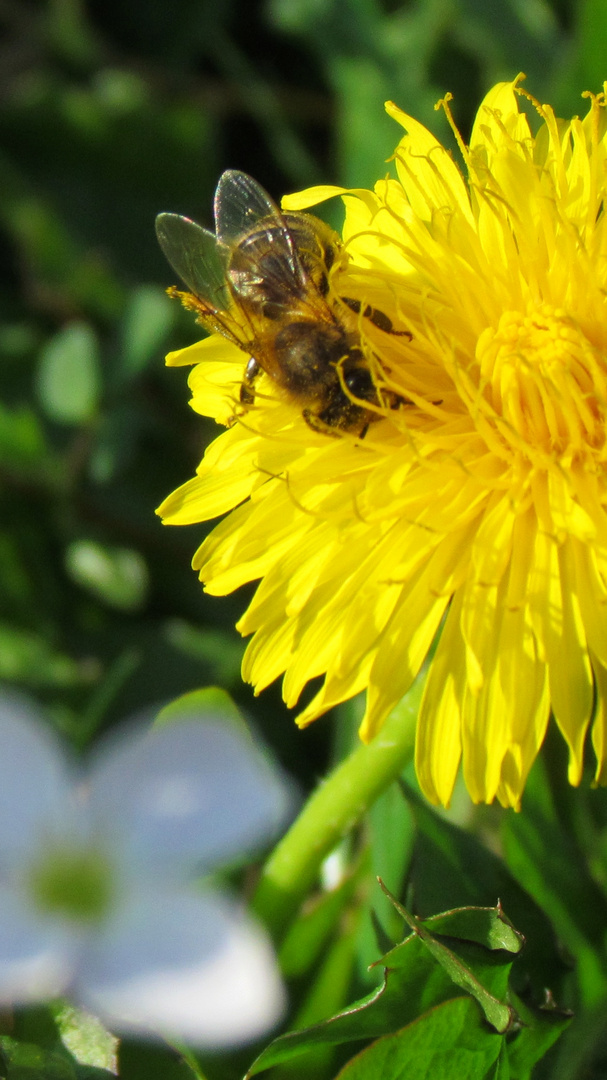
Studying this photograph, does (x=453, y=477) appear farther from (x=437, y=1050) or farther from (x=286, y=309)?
(x=437, y=1050)

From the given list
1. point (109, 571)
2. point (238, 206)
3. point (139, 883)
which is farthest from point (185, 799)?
point (109, 571)

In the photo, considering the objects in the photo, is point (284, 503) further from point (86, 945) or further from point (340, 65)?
point (340, 65)

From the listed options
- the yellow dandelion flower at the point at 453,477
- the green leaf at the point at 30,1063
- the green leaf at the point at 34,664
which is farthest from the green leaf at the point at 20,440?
the green leaf at the point at 30,1063

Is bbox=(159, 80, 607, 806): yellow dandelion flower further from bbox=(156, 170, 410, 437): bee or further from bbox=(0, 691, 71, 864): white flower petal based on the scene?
bbox=(0, 691, 71, 864): white flower petal

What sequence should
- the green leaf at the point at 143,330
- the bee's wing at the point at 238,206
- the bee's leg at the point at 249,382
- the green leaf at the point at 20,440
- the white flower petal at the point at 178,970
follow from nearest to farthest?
the white flower petal at the point at 178,970, the bee's leg at the point at 249,382, the bee's wing at the point at 238,206, the green leaf at the point at 20,440, the green leaf at the point at 143,330

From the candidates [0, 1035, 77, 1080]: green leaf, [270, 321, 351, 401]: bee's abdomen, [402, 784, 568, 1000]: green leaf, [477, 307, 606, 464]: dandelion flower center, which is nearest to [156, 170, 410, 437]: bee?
[270, 321, 351, 401]: bee's abdomen

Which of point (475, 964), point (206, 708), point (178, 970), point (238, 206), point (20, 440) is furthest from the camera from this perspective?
point (20, 440)

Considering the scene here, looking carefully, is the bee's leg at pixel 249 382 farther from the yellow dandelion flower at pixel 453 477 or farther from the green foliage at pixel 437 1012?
the green foliage at pixel 437 1012
